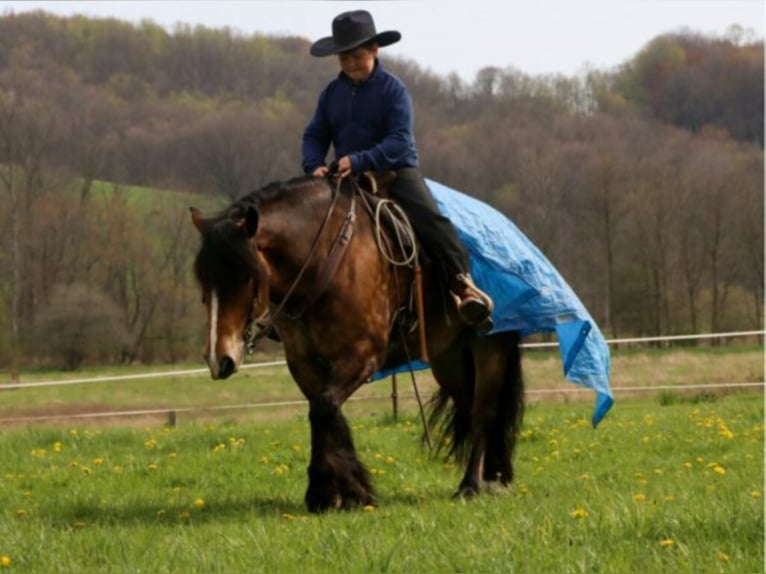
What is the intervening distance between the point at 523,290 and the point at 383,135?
163 cm

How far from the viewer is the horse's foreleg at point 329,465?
7367 millimetres

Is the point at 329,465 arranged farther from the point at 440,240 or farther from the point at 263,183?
the point at 263,183

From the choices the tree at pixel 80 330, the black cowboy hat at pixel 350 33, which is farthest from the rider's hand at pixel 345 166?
the tree at pixel 80 330

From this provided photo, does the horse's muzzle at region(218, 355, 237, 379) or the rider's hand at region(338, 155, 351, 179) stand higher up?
the rider's hand at region(338, 155, 351, 179)

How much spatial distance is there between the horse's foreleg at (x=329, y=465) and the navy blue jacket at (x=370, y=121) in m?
1.74

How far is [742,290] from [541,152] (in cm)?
2039

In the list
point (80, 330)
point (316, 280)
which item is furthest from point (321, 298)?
point (80, 330)

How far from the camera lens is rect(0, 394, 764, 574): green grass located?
5098 millimetres

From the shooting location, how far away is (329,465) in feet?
24.4

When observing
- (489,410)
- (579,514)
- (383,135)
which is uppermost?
(383,135)

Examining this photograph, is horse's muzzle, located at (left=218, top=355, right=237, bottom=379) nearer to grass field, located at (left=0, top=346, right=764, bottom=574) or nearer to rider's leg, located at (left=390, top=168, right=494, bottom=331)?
grass field, located at (left=0, top=346, right=764, bottom=574)

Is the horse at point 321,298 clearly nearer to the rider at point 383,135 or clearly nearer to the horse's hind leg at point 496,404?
A: the rider at point 383,135

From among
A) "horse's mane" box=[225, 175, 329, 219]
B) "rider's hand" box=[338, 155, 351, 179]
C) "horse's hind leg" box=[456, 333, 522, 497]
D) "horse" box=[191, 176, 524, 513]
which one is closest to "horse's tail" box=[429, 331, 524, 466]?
"horse's hind leg" box=[456, 333, 522, 497]

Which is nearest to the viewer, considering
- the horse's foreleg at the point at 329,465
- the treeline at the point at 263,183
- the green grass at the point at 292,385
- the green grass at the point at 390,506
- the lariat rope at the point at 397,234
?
the green grass at the point at 390,506
